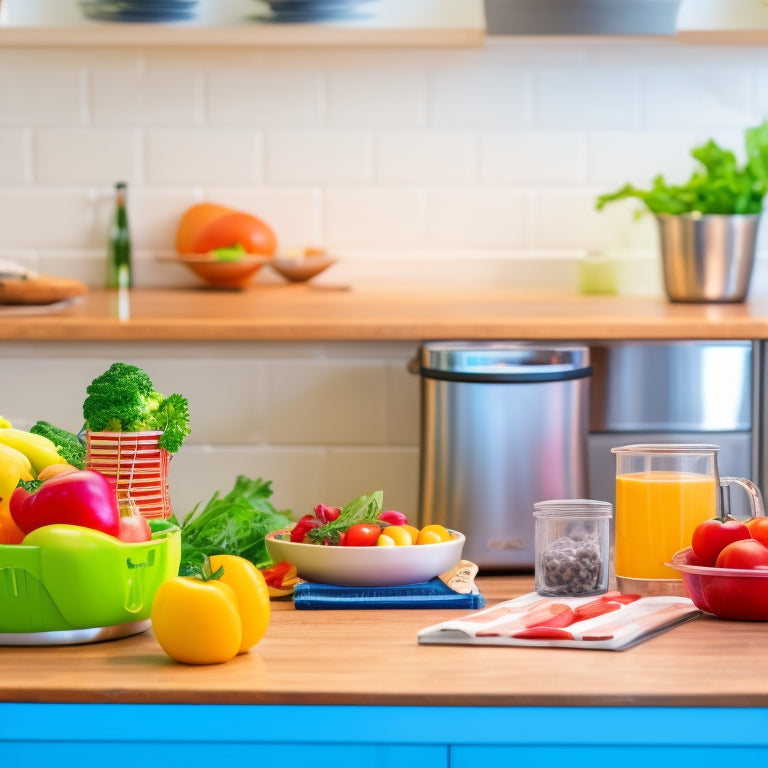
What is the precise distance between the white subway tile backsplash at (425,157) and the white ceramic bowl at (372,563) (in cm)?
205

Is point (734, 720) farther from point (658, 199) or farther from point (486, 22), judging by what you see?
point (486, 22)

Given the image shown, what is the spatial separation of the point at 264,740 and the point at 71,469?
1.14 ft

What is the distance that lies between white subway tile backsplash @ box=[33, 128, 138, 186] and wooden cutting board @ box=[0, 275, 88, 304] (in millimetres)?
734

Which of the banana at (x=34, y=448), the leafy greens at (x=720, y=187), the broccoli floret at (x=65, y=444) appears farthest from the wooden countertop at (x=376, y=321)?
the banana at (x=34, y=448)

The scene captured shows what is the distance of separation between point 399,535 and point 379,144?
209 centimetres

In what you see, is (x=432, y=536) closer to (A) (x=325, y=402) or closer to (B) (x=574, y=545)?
(B) (x=574, y=545)

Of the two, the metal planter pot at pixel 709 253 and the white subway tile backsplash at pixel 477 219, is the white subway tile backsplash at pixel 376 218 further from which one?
the metal planter pot at pixel 709 253

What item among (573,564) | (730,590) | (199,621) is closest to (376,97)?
(573,564)

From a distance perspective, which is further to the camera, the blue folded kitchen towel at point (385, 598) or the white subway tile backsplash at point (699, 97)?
the white subway tile backsplash at point (699, 97)

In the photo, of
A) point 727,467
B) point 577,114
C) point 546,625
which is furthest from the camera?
point 577,114

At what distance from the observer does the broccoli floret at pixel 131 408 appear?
1.27 m

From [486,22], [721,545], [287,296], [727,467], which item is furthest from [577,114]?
[721,545]

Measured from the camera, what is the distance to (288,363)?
2492 millimetres

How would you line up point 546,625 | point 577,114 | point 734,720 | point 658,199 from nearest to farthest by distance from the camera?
1. point 734,720
2. point 546,625
3. point 658,199
4. point 577,114
